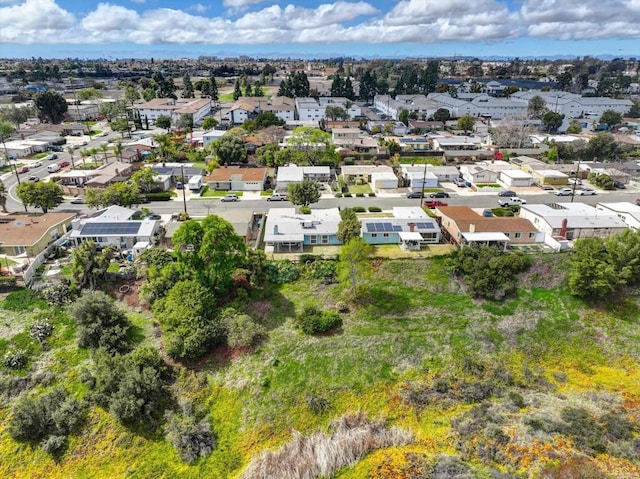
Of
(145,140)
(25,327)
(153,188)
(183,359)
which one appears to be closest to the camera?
(183,359)

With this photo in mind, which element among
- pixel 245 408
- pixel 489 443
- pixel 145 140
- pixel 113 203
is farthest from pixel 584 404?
pixel 145 140

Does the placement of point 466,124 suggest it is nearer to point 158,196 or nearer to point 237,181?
point 237,181

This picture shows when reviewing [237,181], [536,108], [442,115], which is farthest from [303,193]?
[536,108]

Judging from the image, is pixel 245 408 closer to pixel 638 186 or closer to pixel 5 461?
pixel 5 461

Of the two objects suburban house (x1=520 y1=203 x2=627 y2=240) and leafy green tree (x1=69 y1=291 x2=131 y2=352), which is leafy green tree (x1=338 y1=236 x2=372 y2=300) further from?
suburban house (x1=520 y1=203 x2=627 y2=240)

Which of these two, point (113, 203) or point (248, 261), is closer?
point (248, 261)

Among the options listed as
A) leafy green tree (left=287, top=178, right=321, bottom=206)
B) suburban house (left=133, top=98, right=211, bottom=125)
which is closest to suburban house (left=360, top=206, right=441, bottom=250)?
leafy green tree (left=287, top=178, right=321, bottom=206)
